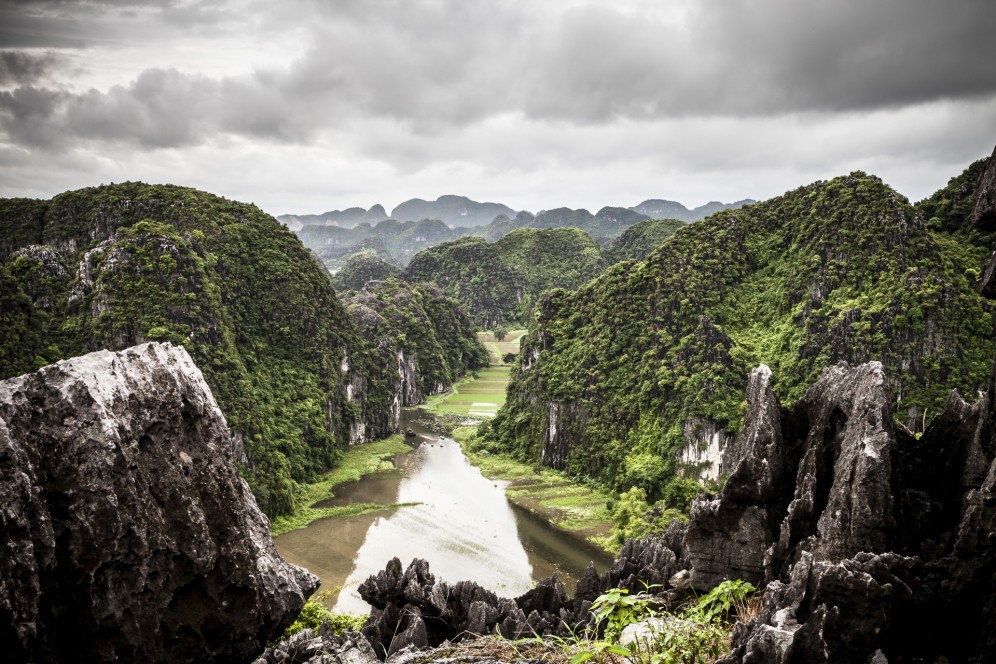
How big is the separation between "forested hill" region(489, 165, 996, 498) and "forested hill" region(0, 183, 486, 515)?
17.3 m

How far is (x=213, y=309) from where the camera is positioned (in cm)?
4634

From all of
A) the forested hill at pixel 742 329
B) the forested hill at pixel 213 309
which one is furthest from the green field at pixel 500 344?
the forested hill at pixel 742 329

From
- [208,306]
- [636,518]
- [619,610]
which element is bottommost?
[636,518]

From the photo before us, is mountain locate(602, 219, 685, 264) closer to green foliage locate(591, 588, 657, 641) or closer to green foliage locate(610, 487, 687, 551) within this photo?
green foliage locate(610, 487, 687, 551)

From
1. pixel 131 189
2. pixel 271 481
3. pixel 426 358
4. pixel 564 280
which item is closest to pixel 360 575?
pixel 271 481

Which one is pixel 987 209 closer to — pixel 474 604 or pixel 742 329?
pixel 474 604

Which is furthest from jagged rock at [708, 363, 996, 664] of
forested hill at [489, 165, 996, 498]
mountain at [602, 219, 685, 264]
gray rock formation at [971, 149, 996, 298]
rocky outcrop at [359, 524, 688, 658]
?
mountain at [602, 219, 685, 264]

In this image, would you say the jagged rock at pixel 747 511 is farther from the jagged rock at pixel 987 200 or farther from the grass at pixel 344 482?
the grass at pixel 344 482

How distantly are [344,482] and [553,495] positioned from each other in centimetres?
1679

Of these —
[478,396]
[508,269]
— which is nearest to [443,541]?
[478,396]

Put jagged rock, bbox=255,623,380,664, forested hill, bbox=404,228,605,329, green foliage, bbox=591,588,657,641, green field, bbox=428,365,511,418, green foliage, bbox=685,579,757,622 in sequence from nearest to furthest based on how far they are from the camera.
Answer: green foliage, bbox=591,588,657,641, green foliage, bbox=685,579,757,622, jagged rock, bbox=255,623,380,664, green field, bbox=428,365,511,418, forested hill, bbox=404,228,605,329

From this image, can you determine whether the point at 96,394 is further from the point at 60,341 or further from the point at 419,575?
the point at 60,341

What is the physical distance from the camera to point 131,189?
192 ft

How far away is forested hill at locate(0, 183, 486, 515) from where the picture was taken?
41.6 meters
